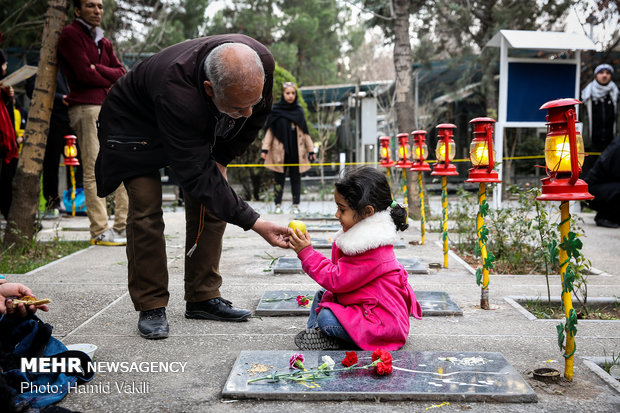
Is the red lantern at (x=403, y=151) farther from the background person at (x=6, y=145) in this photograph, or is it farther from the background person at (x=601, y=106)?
the background person at (x=601, y=106)

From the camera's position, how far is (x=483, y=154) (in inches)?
147

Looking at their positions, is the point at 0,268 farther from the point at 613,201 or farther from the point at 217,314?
the point at 613,201

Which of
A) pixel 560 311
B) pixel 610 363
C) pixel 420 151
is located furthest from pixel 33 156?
pixel 610 363

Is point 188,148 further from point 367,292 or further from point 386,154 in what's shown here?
point 386,154

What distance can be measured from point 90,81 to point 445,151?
3629mm

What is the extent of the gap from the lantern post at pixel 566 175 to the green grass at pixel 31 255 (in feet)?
14.1

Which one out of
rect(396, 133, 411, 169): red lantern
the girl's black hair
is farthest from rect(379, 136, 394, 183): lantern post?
the girl's black hair

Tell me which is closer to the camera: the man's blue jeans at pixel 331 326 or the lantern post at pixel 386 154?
the man's blue jeans at pixel 331 326

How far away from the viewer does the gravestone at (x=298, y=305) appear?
11.7 feet

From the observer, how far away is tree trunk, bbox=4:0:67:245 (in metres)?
5.45

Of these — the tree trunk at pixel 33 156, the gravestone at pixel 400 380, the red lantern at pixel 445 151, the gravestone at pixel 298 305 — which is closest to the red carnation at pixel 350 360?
the gravestone at pixel 400 380

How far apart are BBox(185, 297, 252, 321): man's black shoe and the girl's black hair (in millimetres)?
1099

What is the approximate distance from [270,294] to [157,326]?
3.24 ft

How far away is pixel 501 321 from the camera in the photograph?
3.44 meters
